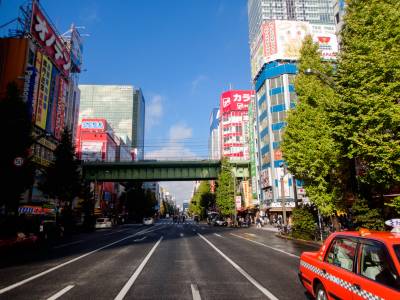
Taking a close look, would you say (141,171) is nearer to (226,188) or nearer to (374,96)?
(226,188)

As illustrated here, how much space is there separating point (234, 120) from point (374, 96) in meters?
90.2

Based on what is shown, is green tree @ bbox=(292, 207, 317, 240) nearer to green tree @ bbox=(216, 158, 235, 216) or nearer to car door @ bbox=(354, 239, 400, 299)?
car door @ bbox=(354, 239, 400, 299)

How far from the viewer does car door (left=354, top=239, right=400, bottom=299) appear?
3.65 metres

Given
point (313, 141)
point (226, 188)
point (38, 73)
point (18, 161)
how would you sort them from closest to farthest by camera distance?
point (313, 141) → point (18, 161) → point (38, 73) → point (226, 188)

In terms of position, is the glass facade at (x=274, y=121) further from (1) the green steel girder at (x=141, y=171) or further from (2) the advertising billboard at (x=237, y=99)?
(2) the advertising billboard at (x=237, y=99)

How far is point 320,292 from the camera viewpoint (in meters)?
5.42

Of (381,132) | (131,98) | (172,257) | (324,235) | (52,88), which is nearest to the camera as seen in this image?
(381,132)

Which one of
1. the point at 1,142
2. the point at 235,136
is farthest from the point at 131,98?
the point at 1,142

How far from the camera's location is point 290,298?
643cm

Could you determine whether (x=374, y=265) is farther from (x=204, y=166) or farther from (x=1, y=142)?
(x=204, y=166)

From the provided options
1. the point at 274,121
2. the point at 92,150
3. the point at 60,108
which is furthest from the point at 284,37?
the point at 92,150

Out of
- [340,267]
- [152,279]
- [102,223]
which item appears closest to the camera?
[340,267]

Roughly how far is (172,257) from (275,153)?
41568mm

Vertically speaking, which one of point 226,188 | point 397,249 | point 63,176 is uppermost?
point 226,188
